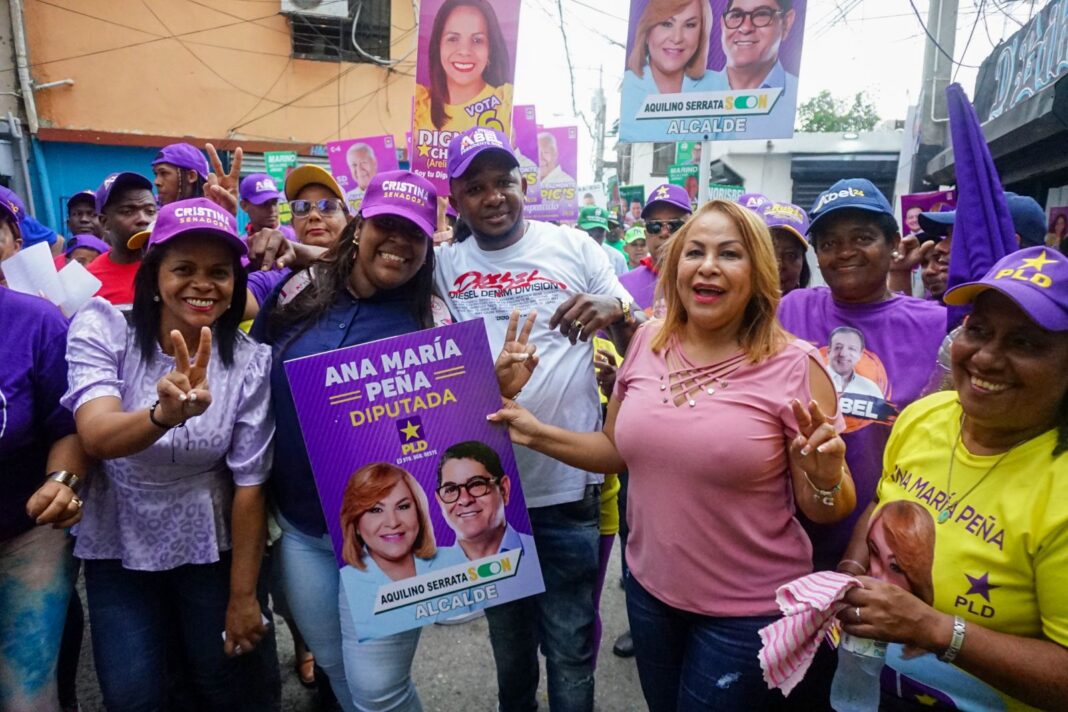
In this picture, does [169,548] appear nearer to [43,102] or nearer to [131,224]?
[131,224]

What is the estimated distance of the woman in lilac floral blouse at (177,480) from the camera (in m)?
2.01

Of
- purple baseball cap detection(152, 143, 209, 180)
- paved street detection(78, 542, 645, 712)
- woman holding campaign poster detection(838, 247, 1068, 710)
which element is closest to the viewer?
woman holding campaign poster detection(838, 247, 1068, 710)

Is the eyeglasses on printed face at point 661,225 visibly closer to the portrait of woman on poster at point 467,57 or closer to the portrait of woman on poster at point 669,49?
the portrait of woman on poster at point 669,49

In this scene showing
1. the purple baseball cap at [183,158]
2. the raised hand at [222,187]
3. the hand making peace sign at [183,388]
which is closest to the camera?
the hand making peace sign at [183,388]

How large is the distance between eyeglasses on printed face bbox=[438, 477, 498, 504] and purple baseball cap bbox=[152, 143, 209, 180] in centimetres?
276

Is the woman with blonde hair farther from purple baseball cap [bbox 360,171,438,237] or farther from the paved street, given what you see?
the paved street

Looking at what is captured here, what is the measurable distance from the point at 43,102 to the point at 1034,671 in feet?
44.6

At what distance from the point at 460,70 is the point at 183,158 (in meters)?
1.71

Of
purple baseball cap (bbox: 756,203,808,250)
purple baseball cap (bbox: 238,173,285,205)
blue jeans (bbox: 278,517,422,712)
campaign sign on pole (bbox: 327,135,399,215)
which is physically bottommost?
blue jeans (bbox: 278,517,422,712)

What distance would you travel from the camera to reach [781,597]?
5.09ft

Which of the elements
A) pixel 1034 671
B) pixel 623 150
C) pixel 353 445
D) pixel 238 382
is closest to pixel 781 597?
pixel 1034 671

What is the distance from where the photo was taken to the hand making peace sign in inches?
68.7

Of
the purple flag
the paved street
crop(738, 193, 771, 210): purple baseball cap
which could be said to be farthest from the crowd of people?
crop(738, 193, 771, 210): purple baseball cap

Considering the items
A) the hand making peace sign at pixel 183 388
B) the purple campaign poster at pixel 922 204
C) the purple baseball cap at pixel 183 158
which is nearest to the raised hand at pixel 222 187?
the purple baseball cap at pixel 183 158
